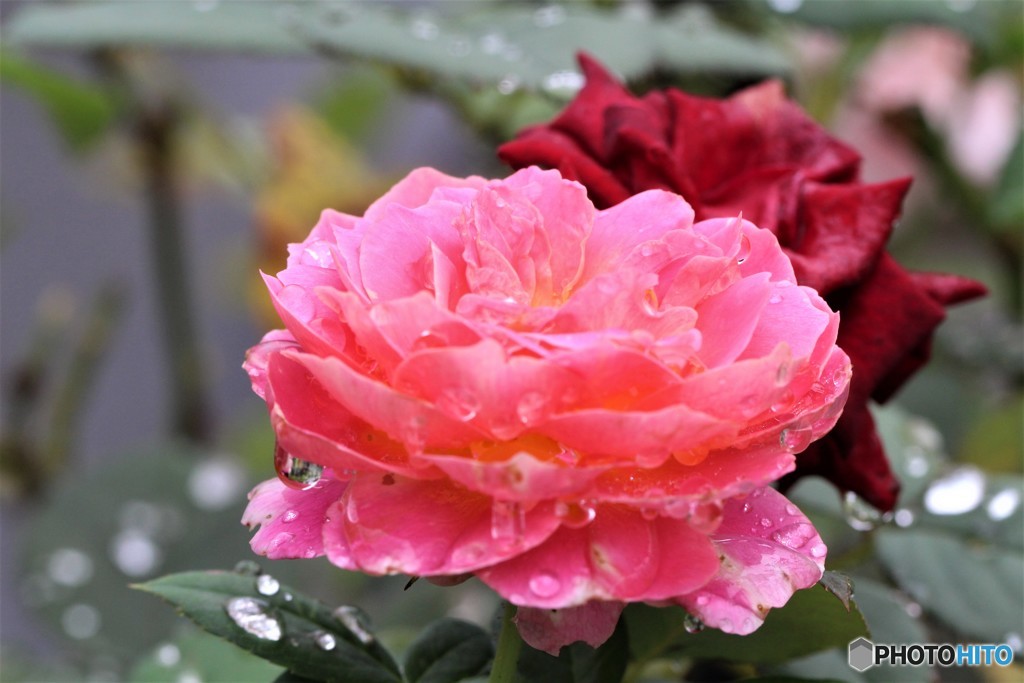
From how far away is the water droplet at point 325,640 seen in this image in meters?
0.23

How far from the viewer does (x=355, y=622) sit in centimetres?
25

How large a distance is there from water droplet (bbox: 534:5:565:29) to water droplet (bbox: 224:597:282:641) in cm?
28

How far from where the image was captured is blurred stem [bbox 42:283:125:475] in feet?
2.25

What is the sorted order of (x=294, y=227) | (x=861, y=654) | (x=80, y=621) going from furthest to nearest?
(x=294, y=227) → (x=80, y=621) → (x=861, y=654)

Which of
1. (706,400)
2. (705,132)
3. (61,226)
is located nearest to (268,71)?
(61,226)

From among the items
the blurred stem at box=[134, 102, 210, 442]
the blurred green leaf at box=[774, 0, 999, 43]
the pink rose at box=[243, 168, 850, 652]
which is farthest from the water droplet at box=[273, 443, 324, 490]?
the blurred stem at box=[134, 102, 210, 442]

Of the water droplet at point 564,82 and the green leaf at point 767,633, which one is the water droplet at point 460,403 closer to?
the green leaf at point 767,633

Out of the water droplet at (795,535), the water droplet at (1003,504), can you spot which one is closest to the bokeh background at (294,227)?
the water droplet at (1003,504)

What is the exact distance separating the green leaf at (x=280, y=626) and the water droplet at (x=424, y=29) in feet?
0.81

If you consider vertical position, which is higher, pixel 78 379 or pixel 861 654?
pixel 861 654

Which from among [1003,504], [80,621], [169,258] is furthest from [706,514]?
[169,258]

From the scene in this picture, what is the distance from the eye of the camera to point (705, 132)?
0.28m

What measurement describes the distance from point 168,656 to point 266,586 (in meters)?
0.09

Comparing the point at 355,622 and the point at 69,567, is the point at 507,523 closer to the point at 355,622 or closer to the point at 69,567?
the point at 355,622
